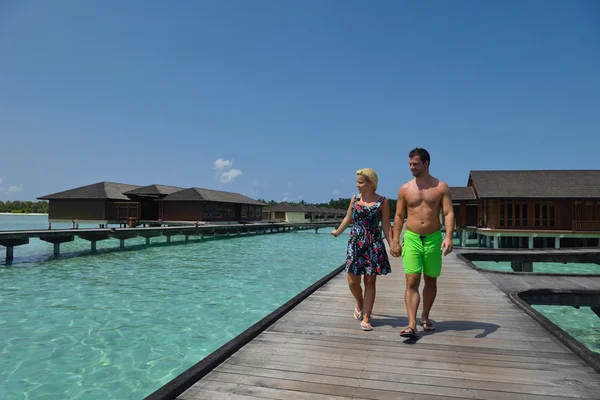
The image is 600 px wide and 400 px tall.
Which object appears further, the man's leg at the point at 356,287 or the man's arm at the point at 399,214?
the man's leg at the point at 356,287

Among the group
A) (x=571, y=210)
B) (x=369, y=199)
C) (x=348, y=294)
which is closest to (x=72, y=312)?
(x=348, y=294)

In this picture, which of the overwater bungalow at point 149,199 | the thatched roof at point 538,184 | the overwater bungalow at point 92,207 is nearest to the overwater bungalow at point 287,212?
the overwater bungalow at point 149,199

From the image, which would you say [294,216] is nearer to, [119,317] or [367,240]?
[119,317]

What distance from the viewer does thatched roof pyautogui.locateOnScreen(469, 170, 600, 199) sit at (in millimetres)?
22703

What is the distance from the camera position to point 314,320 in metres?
4.46

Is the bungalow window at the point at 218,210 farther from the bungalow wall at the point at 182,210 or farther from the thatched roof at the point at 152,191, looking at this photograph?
the thatched roof at the point at 152,191

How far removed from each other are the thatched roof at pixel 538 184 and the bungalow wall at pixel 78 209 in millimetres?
33519

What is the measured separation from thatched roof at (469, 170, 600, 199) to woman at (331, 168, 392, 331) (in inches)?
849

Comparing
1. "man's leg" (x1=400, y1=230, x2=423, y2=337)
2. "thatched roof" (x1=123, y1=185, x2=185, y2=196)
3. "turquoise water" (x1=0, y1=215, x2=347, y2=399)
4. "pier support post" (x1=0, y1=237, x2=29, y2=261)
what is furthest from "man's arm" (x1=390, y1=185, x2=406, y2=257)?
"thatched roof" (x1=123, y1=185, x2=185, y2=196)

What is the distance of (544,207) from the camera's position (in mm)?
23266

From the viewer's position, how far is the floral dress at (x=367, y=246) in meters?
4.09

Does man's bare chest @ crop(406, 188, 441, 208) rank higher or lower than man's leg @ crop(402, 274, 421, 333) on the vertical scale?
higher

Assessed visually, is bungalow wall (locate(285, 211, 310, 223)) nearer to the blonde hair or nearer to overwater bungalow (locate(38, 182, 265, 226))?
overwater bungalow (locate(38, 182, 265, 226))

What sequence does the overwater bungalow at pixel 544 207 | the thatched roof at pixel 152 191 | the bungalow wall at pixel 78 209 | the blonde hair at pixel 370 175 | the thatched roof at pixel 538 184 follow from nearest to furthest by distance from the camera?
the blonde hair at pixel 370 175 < the overwater bungalow at pixel 544 207 < the thatched roof at pixel 538 184 < the bungalow wall at pixel 78 209 < the thatched roof at pixel 152 191
